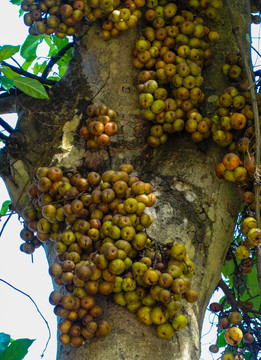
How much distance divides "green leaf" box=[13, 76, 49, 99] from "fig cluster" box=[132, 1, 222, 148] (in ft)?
1.64

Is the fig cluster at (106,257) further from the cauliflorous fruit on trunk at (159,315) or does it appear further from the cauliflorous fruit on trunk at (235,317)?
the cauliflorous fruit on trunk at (235,317)

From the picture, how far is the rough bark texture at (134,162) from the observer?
6.63 feet

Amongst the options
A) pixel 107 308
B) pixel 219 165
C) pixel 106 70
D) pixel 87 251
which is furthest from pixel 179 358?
pixel 106 70

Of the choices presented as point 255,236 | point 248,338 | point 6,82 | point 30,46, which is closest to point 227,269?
point 248,338

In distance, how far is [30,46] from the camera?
3.61 m

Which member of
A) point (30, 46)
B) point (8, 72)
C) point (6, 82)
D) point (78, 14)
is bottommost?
point (6, 82)

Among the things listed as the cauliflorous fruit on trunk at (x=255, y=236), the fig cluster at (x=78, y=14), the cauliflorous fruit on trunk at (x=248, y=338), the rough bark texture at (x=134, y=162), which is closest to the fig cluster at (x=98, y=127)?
the rough bark texture at (x=134, y=162)

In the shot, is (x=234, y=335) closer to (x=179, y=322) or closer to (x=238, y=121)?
(x=179, y=322)

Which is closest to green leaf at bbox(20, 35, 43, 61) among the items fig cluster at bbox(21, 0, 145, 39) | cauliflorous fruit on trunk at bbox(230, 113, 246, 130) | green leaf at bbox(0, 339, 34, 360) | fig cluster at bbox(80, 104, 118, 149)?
fig cluster at bbox(21, 0, 145, 39)

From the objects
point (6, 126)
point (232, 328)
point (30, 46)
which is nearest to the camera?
point (232, 328)

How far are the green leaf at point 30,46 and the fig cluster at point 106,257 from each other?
60.4 inches

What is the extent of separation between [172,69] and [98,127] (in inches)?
20.6

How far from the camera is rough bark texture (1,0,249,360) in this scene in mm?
2021

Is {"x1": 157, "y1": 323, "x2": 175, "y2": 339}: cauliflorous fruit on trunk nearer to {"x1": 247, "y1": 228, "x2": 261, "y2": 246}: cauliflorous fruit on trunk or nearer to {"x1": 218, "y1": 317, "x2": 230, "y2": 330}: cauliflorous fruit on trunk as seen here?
{"x1": 247, "y1": 228, "x2": 261, "y2": 246}: cauliflorous fruit on trunk
